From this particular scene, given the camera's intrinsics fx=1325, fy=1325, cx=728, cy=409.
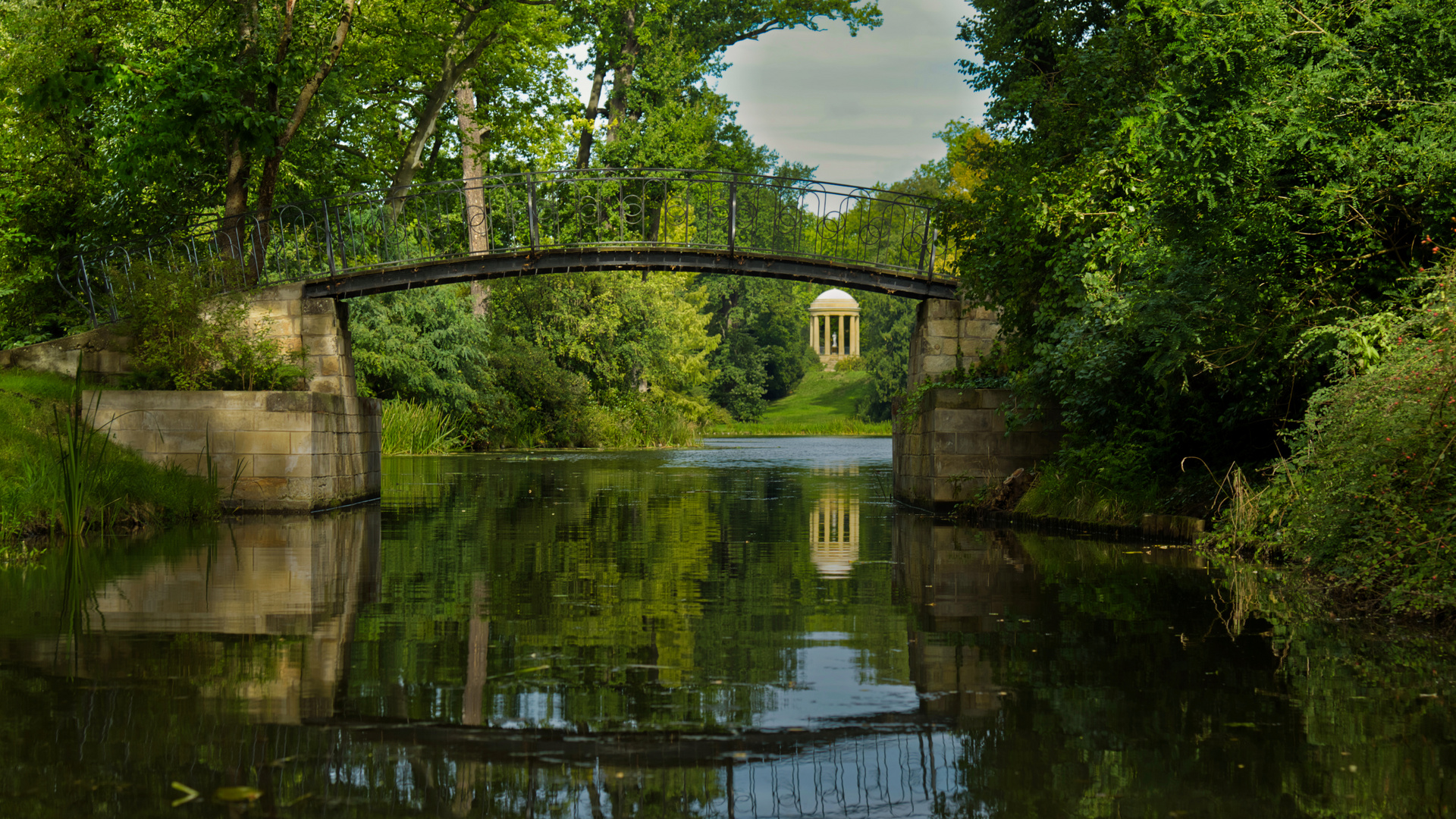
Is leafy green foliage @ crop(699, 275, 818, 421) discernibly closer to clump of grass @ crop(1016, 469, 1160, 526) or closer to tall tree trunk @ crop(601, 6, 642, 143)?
tall tree trunk @ crop(601, 6, 642, 143)

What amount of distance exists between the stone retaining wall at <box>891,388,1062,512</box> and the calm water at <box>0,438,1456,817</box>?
598cm

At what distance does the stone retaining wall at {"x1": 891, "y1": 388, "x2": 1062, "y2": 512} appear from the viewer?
17797 millimetres

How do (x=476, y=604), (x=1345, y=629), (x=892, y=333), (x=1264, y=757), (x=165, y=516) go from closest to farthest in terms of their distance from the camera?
(x=1264, y=757) < (x=1345, y=629) < (x=476, y=604) < (x=165, y=516) < (x=892, y=333)

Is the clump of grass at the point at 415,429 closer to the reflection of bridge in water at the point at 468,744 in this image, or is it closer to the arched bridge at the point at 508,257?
the arched bridge at the point at 508,257

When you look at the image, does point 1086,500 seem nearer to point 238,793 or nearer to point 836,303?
point 238,793

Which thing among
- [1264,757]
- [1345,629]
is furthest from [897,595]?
[1264,757]

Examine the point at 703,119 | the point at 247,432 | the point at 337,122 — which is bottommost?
the point at 247,432

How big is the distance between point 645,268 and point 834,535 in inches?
323

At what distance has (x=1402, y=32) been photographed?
1055cm

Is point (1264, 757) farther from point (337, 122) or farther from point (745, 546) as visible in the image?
point (337, 122)

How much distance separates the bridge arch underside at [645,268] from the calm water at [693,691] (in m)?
9.41

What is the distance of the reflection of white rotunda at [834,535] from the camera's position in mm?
11445

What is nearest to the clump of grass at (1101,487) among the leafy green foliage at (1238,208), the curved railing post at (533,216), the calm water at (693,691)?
the leafy green foliage at (1238,208)

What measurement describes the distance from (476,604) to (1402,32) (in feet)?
27.7
